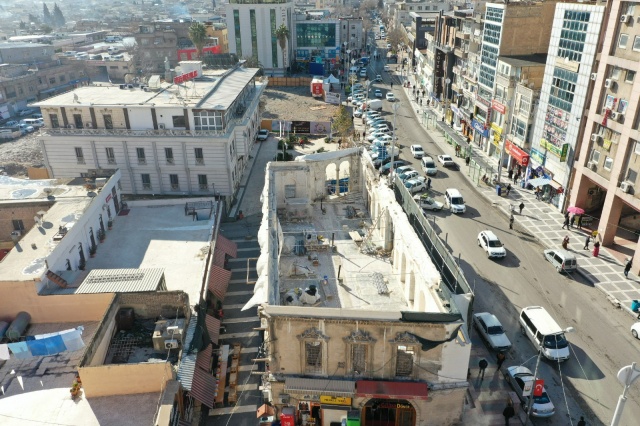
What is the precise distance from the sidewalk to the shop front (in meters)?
21.7

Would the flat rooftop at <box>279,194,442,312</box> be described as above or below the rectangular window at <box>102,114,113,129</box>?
below

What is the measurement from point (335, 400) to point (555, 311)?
20.8 m

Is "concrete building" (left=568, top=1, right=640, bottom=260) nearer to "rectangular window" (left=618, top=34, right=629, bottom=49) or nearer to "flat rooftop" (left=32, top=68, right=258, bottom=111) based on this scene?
"rectangular window" (left=618, top=34, right=629, bottom=49)

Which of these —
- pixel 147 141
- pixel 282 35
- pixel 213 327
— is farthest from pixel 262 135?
pixel 282 35

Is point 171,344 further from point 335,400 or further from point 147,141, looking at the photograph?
point 147,141

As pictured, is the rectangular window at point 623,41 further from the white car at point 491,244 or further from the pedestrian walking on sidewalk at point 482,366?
the pedestrian walking on sidewalk at point 482,366

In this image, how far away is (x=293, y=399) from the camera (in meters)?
24.8

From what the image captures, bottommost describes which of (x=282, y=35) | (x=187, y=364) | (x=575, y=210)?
(x=575, y=210)

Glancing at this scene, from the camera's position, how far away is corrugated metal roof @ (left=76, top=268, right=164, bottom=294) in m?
30.2

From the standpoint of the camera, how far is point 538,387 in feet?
89.4

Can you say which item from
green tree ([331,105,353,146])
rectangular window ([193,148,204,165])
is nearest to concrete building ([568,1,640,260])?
green tree ([331,105,353,146])

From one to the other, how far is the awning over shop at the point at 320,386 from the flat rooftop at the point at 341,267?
14.6ft

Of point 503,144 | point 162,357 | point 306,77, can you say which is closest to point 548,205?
point 503,144

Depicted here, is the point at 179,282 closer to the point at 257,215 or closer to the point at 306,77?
the point at 257,215
